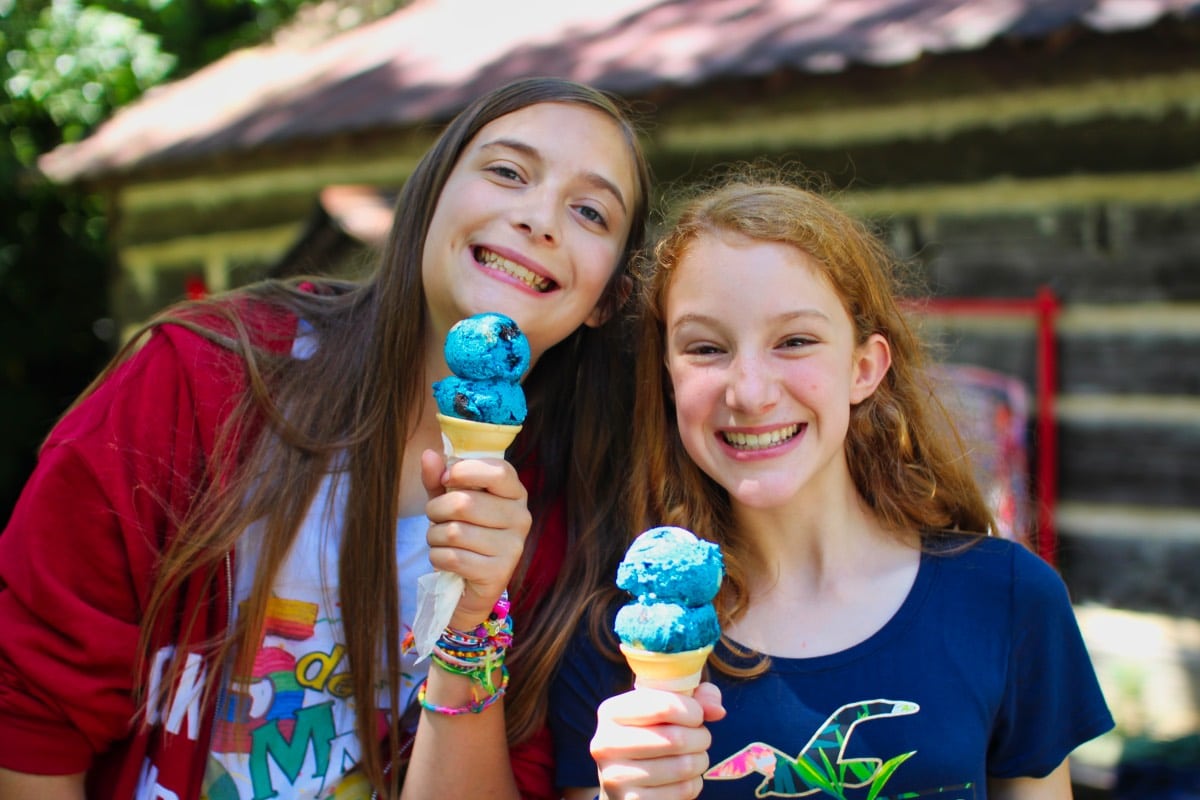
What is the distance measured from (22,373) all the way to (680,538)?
9597 mm

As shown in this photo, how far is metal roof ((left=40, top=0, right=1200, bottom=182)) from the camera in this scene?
13.2ft

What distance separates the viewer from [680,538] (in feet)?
5.44

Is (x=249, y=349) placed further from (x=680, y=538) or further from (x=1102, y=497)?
(x=1102, y=497)

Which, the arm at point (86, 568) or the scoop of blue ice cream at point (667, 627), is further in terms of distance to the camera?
the arm at point (86, 568)

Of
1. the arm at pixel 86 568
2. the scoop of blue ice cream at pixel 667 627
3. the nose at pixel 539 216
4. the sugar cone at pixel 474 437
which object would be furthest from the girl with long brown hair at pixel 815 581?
the arm at pixel 86 568

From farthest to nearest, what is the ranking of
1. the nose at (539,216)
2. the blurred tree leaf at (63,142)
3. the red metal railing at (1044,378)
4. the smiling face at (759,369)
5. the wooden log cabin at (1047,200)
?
the blurred tree leaf at (63,142)
the red metal railing at (1044,378)
the wooden log cabin at (1047,200)
the nose at (539,216)
the smiling face at (759,369)

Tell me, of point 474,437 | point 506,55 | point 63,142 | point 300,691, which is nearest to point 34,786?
point 300,691

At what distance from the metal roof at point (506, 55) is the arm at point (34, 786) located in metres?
3.43

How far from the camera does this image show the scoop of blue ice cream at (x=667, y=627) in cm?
160

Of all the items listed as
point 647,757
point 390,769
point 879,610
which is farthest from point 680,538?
point 390,769

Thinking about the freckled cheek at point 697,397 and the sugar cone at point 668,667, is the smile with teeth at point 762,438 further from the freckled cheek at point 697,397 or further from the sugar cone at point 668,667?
the sugar cone at point 668,667

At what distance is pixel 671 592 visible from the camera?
1.63 meters

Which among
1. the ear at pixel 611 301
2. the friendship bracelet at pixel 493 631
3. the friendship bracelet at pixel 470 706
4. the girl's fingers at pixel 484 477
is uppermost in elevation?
the ear at pixel 611 301

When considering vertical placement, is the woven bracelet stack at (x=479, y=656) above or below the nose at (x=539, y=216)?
below
